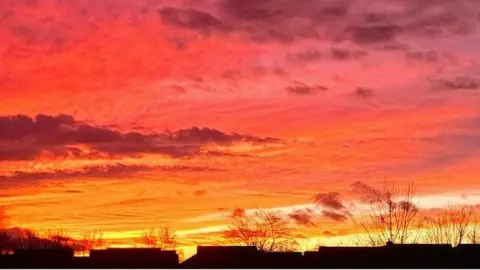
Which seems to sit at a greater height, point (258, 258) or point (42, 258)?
point (42, 258)

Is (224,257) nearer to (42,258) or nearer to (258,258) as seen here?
(258,258)

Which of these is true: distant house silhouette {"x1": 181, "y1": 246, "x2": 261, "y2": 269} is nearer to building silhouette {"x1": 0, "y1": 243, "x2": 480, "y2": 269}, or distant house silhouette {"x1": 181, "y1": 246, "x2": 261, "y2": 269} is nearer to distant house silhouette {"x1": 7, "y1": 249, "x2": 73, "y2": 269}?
building silhouette {"x1": 0, "y1": 243, "x2": 480, "y2": 269}

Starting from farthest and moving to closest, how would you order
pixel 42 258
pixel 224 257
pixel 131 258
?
pixel 42 258 < pixel 131 258 < pixel 224 257

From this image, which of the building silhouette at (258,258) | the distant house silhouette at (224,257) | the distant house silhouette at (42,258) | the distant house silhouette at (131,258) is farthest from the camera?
the distant house silhouette at (42,258)

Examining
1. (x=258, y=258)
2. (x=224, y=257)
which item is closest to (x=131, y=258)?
(x=224, y=257)

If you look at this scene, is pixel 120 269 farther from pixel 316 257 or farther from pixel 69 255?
pixel 316 257

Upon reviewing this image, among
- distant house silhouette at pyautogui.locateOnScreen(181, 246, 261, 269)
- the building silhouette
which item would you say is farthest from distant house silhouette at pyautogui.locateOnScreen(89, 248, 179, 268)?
distant house silhouette at pyautogui.locateOnScreen(181, 246, 261, 269)

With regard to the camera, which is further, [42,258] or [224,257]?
[42,258]

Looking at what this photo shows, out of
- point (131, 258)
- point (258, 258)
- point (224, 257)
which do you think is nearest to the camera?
point (224, 257)

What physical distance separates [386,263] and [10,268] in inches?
1100

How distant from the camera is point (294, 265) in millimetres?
64438

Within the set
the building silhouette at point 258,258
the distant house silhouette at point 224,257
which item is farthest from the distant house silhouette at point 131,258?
the distant house silhouette at point 224,257

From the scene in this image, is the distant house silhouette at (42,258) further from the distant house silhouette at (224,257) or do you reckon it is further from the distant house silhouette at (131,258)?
the distant house silhouette at (224,257)

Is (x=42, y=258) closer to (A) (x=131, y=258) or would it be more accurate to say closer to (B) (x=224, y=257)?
(A) (x=131, y=258)
